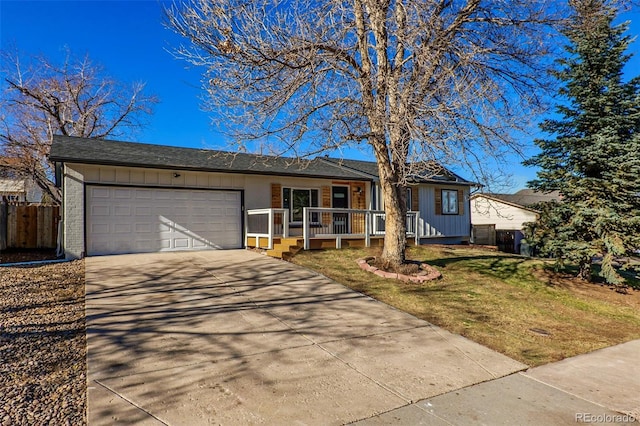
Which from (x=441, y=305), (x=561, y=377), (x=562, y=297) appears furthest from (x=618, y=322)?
(x=561, y=377)

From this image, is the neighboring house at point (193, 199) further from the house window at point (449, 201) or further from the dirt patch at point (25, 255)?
the house window at point (449, 201)

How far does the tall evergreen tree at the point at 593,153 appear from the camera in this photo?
29.7 feet

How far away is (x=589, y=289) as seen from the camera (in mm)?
9289

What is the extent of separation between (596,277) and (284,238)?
28.4ft

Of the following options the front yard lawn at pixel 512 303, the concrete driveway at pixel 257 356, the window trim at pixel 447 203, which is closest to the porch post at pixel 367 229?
the front yard lawn at pixel 512 303

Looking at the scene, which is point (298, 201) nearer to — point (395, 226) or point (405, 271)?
point (395, 226)

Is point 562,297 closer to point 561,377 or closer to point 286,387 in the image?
point 561,377

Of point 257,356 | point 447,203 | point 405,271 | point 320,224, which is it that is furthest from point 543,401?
point 447,203

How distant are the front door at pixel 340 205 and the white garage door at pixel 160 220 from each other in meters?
3.82

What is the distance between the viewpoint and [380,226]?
14.6 meters

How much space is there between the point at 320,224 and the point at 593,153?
8.26 meters

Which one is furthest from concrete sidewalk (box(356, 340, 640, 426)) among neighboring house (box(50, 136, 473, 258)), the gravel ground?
neighboring house (box(50, 136, 473, 258))

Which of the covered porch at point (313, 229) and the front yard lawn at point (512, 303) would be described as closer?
the front yard lawn at point (512, 303)

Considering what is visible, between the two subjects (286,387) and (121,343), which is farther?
(121,343)
